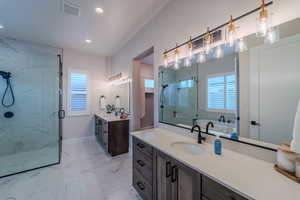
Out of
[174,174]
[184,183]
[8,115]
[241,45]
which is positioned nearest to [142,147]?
[174,174]

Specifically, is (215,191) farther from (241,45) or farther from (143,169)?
(241,45)

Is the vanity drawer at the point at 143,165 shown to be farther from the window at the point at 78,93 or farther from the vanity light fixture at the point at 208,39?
the window at the point at 78,93

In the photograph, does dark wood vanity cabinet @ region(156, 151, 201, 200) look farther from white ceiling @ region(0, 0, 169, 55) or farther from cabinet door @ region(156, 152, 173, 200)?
white ceiling @ region(0, 0, 169, 55)

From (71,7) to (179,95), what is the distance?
2.34 meters

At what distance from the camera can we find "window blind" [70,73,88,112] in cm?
401

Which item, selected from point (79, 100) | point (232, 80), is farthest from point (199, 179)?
point (79, 100)

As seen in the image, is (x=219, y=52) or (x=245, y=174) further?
(x=219, y=52)

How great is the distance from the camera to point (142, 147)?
1.58 m

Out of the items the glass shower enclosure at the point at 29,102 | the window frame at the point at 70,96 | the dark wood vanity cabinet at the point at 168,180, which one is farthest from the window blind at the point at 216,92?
the window frame at the point at 70,96

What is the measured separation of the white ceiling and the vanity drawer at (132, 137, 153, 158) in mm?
2182

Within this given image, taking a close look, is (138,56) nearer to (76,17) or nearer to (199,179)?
(76,17)

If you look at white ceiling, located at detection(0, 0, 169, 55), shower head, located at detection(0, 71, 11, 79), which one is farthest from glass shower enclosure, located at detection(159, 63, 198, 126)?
shower head, located at detection(0, 71, 11, 79)

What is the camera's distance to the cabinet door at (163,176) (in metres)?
1.20

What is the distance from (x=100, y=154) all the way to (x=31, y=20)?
3200 mm
